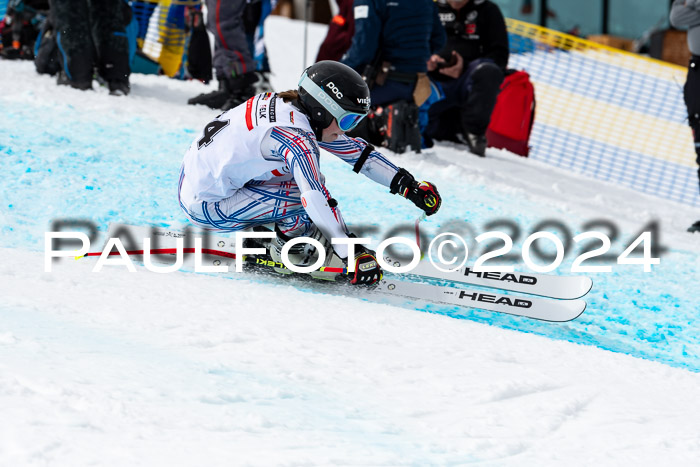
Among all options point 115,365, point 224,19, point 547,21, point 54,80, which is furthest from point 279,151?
point 547,21

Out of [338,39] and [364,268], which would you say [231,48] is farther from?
[364,268]

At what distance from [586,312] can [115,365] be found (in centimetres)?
248

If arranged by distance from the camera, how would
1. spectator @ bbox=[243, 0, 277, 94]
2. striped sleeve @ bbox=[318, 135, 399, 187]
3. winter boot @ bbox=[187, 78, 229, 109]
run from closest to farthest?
1. striped sleeve @ bbox=[318, 135, 399, 187]
2. winter boot @ bbox=[187, 78, 229, 109]
3. spectator @ bbox=[243, 0, 277, 94]

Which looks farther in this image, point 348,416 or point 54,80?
point 54,80

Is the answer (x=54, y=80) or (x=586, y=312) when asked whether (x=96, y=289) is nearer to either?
(x=586, y=312)

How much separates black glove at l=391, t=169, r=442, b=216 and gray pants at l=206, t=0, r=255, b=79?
3.31 metres

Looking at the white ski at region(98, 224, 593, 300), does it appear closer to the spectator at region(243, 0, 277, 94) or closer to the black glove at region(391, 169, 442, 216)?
the black glove at region(391, 169, 442, 216)

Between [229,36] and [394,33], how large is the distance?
55.8 inches

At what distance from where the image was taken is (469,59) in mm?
7508

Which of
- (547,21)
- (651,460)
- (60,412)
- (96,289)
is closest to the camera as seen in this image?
(60,412)

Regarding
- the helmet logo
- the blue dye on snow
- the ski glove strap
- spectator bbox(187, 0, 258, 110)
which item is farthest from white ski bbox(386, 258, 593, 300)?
spectator bbox(187, 0, 258, 110)

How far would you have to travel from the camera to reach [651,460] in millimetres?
2131

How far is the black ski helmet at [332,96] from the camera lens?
3475 millimetres

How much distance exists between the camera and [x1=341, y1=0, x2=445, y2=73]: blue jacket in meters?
6.38
